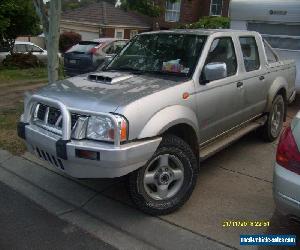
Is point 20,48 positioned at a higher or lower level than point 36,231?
lower

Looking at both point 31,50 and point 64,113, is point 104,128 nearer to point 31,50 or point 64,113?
point 64,113

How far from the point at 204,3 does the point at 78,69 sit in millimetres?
21336

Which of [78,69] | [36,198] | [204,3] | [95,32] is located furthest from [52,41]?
[95,32]

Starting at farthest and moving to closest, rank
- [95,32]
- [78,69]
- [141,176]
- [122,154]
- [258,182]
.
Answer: [95,32] < [78,69] < [258,182] < [141,176] < [122,154]

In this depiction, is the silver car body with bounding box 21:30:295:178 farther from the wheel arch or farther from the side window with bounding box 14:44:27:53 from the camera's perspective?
the side window with bounding box 14:44:27:53

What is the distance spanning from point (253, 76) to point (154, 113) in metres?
2.26

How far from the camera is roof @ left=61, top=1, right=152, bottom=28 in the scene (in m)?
37.1

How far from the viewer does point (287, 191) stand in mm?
3273


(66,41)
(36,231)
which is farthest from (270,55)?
(66,41)

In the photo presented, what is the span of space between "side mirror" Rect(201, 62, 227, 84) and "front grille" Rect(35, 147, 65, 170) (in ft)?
5.92

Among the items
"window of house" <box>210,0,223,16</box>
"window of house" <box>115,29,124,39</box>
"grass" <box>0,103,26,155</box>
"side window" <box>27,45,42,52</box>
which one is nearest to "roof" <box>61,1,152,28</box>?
"window of house" <box>115,29,124,39</box>

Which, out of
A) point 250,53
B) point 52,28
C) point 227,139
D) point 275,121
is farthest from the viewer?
point 52,28

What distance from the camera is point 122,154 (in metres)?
3.56

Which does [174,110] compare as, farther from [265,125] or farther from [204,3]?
[204,3]
